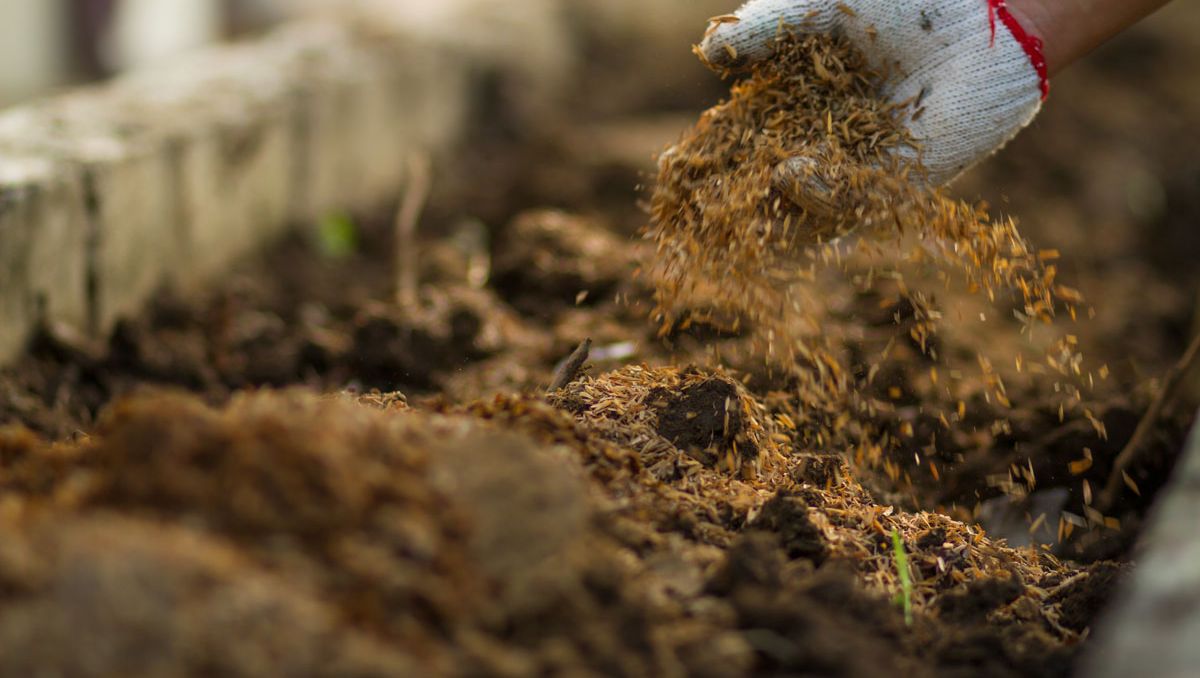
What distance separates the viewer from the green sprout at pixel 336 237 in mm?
4018

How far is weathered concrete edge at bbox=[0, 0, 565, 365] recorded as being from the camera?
9.02 feet

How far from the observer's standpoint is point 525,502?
4.62 feet

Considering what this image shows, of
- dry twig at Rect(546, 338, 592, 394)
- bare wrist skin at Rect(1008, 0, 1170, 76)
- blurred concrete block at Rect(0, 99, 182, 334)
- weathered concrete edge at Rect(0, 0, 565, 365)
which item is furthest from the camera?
blurred concrete block at Rect(0, 99, 182, 334)

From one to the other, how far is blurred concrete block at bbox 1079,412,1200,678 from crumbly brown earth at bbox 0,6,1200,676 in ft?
1.03

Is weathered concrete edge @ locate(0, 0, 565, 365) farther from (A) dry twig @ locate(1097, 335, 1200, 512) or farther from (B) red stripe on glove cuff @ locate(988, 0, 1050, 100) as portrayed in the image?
(A) dry twig @ locate(1097, 335, 1200, 512)

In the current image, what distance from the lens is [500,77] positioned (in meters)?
5.44

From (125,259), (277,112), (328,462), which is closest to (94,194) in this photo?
(125,259)

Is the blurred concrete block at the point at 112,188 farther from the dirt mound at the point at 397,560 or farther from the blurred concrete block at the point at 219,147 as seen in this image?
the dirt mound at the point at 397,560

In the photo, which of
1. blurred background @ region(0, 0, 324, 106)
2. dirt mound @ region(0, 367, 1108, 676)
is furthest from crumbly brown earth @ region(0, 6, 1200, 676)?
blurred background @ region(0, 0, 324, 106)

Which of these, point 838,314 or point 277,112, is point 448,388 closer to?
point 838,314


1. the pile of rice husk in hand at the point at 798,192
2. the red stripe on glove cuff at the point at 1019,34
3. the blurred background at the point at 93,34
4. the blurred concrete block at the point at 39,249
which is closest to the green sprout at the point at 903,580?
the pile of rice husk in hand at the point at 798,192

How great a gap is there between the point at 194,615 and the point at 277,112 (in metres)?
2.85

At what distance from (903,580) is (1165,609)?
572mm

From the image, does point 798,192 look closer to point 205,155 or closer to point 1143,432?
point 1143,432
